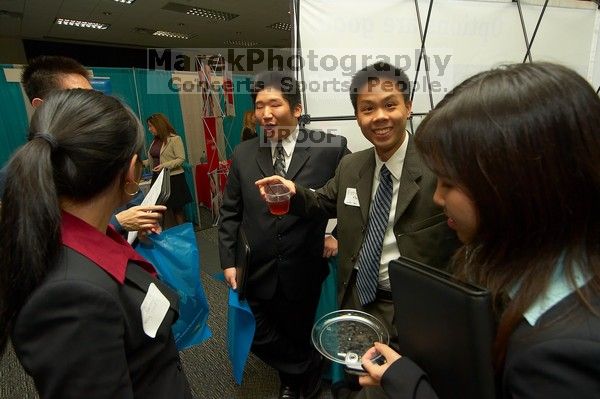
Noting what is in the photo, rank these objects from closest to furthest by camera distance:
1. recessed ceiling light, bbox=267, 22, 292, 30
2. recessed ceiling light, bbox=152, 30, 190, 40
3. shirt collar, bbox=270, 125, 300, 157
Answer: shirt collar, bbox=270, 125, 300, 157, recessed ceiling light, bbox=267, 22, 292, 30, recessed ceiling light, bbox=152, 30, 190, 40

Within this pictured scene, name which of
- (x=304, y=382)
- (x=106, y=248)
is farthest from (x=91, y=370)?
(x=304, y=382)

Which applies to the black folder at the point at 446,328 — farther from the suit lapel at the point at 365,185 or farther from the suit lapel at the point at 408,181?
the suit lapel at the point at 365,185

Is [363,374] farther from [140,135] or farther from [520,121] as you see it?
[140,135]

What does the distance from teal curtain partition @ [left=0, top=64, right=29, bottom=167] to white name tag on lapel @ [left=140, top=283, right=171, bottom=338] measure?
482cm

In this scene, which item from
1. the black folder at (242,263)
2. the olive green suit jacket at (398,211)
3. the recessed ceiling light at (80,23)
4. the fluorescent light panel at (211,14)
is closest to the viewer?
the olive green suit jacket at (398,211)

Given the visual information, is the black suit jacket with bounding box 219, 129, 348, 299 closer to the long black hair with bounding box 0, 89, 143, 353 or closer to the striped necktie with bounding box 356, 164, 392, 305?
the striped necktie with bounding box 356, 164, 392, 305

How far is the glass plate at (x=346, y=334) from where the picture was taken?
98 cm

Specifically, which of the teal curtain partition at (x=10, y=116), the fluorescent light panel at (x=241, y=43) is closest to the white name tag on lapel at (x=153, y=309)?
the teal curtain partition at (x=10, y=116)

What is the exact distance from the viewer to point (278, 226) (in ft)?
5.57

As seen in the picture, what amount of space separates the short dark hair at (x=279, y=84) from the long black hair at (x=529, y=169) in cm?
122

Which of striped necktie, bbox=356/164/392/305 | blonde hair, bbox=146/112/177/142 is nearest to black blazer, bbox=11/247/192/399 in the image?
striped necktie, bbox=356/164/392/305

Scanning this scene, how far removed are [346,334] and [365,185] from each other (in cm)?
59

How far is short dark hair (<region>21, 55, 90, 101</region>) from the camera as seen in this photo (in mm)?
1636

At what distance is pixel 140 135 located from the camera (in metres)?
0.87
